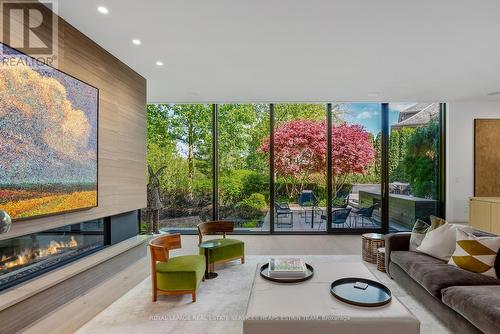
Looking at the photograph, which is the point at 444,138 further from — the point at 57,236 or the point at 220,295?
the point at 57,236

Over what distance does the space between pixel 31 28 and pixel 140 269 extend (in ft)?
9.60

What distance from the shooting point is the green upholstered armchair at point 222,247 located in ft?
11.6

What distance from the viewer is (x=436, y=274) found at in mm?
2414

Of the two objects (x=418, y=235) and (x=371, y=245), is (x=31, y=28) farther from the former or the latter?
(x=371, y=245)

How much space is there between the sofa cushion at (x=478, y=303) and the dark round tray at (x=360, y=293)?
492 mm

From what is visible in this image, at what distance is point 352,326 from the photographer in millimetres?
1707

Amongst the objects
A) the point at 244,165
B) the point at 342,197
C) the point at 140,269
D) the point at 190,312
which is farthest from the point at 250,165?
the point at 190,312

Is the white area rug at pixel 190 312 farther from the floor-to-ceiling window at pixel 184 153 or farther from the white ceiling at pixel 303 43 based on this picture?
the white ceiling at pixel 303 43

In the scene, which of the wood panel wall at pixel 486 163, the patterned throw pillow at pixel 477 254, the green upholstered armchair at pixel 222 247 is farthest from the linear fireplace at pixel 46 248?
the wood panel wall at pixel 486 163

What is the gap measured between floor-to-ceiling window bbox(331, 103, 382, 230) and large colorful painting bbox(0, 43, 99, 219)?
452 centimetres

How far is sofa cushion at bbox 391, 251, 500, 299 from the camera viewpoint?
7.45 ft

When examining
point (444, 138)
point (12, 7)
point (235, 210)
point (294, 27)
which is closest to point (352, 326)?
point (294, 27)

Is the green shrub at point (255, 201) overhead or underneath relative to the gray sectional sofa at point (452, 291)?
overhead

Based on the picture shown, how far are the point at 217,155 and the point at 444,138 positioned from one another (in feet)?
16.2
